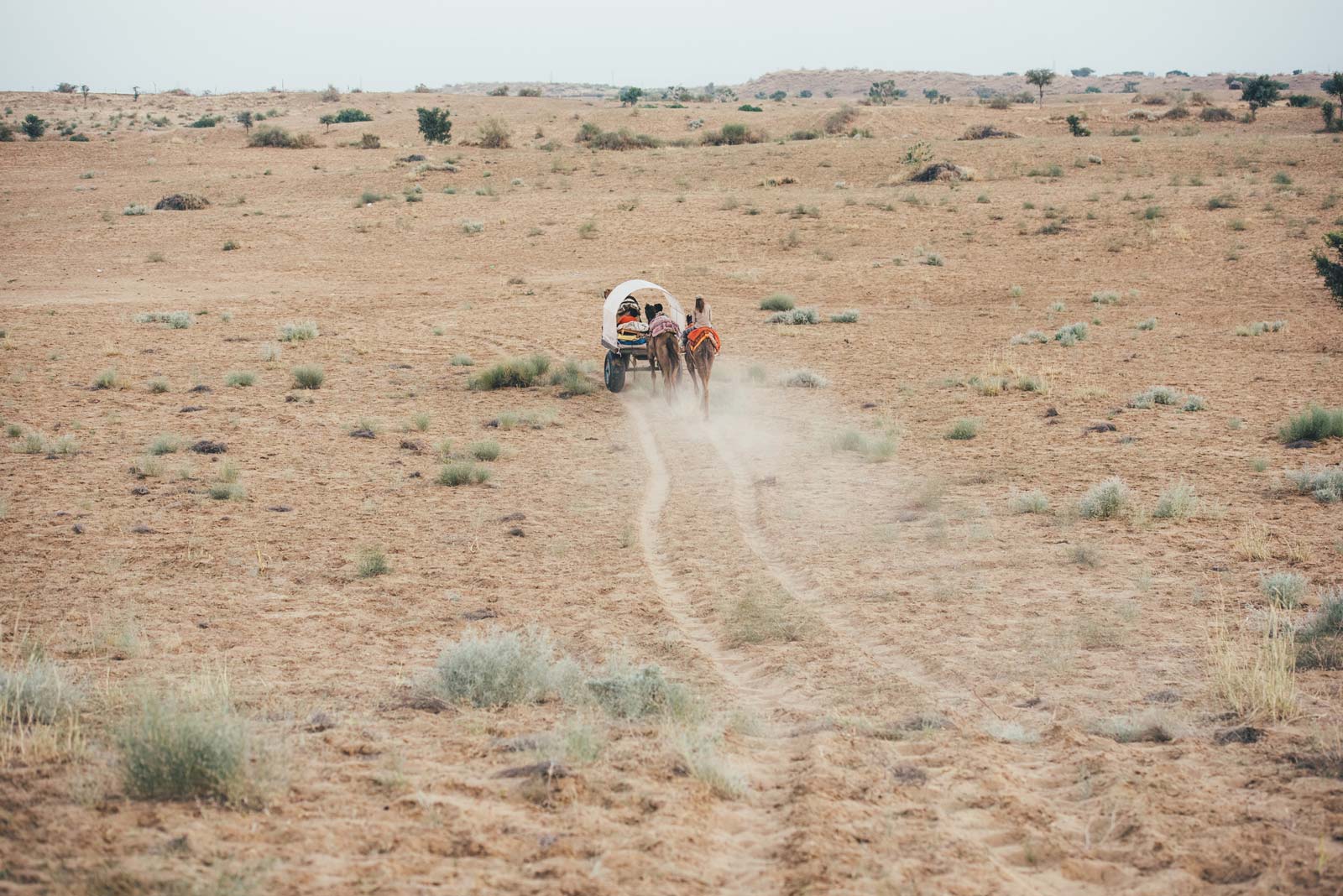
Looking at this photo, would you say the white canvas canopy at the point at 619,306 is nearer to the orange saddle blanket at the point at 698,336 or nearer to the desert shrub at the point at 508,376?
the desert shrub at the point at 508,376

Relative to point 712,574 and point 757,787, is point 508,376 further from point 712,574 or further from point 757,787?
point 757,787

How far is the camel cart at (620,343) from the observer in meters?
17.8

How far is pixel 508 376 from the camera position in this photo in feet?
60.4

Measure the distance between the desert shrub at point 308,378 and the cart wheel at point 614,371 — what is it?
5.02m

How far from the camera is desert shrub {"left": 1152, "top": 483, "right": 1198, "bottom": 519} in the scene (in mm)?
10734

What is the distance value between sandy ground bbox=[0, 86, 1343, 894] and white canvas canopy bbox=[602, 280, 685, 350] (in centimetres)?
107

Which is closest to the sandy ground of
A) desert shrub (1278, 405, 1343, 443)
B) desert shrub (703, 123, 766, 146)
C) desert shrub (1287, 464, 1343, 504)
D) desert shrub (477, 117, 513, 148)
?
desert shrub (1287, 464, 1343, 504)

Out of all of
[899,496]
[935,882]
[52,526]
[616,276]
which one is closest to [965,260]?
[616,276]

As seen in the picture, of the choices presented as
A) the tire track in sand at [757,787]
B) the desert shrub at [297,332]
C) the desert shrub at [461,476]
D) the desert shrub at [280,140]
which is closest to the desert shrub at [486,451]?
the desert shrub at [461,476]

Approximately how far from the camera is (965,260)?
103 ft

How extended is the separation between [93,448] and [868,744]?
1232 cm

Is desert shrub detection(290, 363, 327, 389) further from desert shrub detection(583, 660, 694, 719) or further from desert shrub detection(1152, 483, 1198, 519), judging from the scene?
desert shrub detection(1152, 483, 1198, 519)

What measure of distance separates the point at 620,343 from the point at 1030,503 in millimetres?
8514

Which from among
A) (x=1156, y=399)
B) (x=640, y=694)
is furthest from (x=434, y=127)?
(x=640, y=694)
